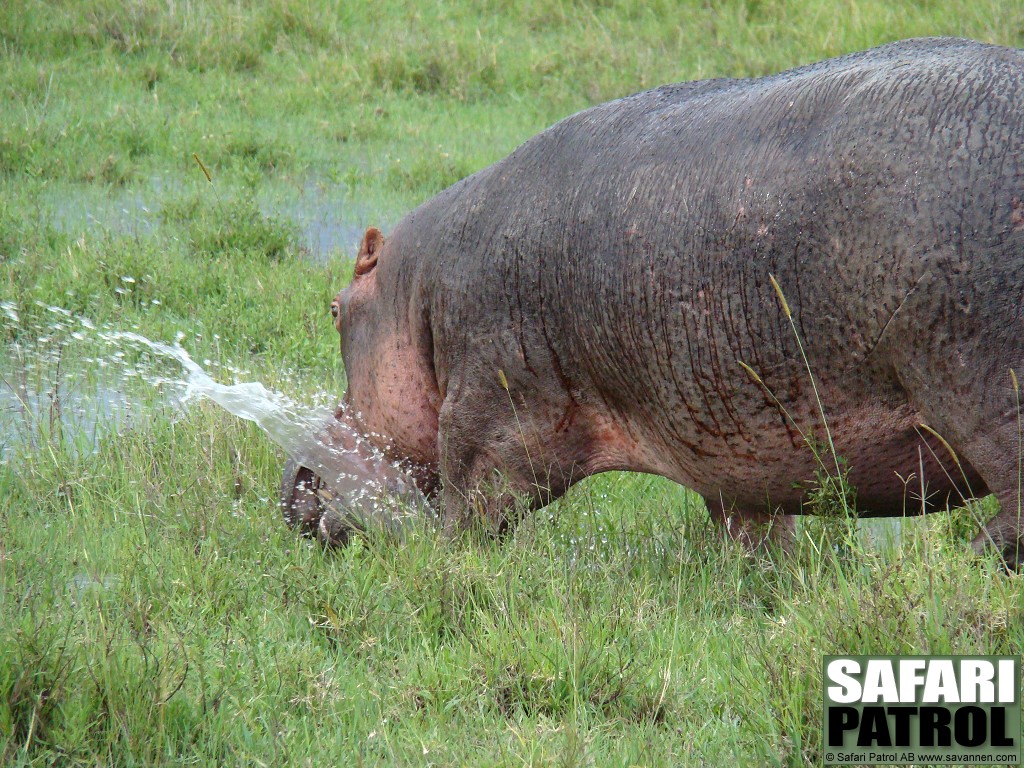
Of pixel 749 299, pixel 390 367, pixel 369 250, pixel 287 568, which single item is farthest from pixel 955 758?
pixel 369 250

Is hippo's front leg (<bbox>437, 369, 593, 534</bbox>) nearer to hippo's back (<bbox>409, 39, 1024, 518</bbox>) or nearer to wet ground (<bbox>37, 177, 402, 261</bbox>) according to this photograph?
hippo's back (<bbox>409, 39, 1024, 518</bbox>)

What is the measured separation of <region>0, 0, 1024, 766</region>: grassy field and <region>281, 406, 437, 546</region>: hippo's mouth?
0.13 metres

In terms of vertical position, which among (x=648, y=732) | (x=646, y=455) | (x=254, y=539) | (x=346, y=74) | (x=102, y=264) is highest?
(x=346, y=74)

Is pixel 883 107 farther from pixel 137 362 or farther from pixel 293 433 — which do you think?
pixel 137 362

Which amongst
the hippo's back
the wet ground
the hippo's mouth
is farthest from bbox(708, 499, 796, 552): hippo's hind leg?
the wet ground

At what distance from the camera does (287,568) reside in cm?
335

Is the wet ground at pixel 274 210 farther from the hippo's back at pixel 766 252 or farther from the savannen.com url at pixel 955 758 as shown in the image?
the savannen.com url at pixel 955 758

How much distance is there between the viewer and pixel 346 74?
30.1ft

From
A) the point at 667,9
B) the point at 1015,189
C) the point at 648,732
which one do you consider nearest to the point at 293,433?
the point at 648,732

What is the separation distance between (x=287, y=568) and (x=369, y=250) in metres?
1.25

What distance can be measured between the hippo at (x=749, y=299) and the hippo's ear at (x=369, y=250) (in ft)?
1.04

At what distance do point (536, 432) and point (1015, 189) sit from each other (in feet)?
4.72

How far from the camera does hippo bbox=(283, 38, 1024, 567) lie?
8.20ft

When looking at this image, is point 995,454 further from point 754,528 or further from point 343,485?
point 343,485
